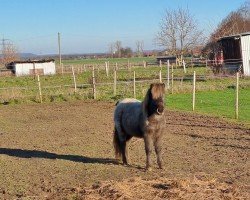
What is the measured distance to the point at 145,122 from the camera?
842cm

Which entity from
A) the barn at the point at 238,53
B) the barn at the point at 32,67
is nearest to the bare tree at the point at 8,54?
the barn at the point at 32,67

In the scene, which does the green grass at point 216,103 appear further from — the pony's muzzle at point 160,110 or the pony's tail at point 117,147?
the pony's muzzle at point 160,110

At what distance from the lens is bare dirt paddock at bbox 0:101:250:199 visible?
7086mm

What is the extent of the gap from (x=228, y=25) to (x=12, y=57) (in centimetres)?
3620

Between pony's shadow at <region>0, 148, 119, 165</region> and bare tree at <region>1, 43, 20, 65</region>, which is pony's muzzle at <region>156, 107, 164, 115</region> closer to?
pony's shadow at <region>0, 148, 119, 165</region>

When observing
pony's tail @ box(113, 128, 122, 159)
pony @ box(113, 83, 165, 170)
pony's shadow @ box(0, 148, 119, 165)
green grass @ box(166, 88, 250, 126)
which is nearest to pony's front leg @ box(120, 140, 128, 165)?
pony @ box(113, 83, 165, 170)

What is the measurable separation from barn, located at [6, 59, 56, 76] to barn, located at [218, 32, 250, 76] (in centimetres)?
2401

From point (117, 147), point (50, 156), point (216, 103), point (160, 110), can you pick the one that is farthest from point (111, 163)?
point (216, 103)

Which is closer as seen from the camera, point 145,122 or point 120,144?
point 145,122

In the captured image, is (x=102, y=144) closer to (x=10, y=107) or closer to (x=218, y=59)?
(x=10, y=107)

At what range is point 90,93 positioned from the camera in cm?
2544

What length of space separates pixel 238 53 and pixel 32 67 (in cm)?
2834

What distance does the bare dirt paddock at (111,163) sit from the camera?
23.2 feet

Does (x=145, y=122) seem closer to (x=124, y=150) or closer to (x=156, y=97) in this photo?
(x=156, y=97)
